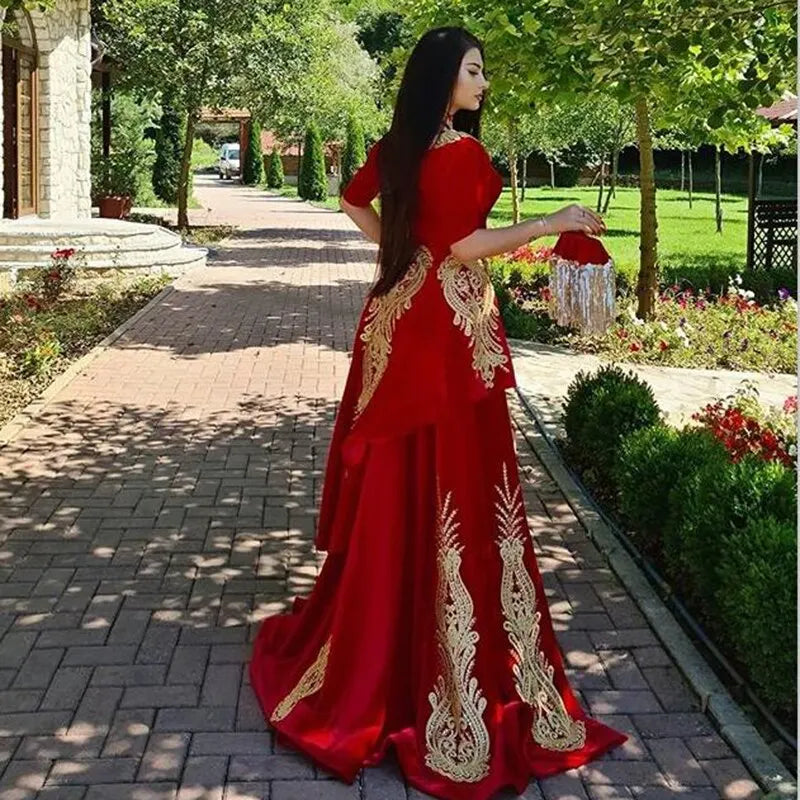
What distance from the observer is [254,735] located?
3.43 m

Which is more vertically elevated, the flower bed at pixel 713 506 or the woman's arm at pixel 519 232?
the woman's arm at pixel 519 232

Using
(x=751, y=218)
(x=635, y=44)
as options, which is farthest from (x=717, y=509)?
(x=751, y=218)

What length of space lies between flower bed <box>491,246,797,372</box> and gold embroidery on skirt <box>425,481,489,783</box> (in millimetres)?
6094

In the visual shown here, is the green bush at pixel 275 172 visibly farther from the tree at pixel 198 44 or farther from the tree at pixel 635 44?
the tree at pixel 635 44

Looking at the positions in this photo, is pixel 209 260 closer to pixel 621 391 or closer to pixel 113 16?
pixel 113 16

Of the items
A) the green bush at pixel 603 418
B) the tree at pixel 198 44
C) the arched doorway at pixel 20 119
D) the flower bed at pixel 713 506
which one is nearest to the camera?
the flower bed at pixel 713 506

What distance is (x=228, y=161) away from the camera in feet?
211

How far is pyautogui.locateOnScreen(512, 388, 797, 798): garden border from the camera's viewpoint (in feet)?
10.8

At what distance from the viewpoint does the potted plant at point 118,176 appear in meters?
24.0

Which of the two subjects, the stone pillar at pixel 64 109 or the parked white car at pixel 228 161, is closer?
the stone pillar at pixel 64 109

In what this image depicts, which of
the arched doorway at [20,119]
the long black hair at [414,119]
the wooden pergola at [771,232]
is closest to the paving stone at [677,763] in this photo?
the long black hair at [414,119]

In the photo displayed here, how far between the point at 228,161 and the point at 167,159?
33425 millimetres

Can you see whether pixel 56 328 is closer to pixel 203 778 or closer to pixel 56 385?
pixel 56 385

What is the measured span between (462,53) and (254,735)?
2218 millimetres
